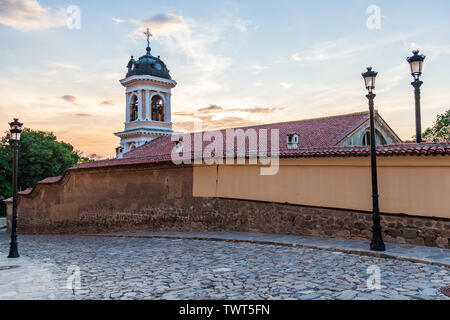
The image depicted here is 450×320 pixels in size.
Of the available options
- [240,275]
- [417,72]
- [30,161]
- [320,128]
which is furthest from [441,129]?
[30,161]

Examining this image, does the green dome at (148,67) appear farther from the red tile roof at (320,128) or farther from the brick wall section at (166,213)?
the brick wall section at (166,213)

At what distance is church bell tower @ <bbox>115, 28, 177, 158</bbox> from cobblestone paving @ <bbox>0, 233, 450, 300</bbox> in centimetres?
2038

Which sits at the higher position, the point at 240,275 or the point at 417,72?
the point at 417,72

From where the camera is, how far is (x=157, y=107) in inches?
1222

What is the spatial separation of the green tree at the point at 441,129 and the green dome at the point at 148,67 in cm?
2484

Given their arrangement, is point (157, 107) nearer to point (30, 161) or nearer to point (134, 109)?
point (134, 109)

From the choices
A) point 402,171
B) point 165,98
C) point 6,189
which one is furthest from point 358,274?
point 6,189

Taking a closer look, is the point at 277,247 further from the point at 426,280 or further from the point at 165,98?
the point at 165,98

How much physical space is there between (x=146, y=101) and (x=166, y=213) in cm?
1588

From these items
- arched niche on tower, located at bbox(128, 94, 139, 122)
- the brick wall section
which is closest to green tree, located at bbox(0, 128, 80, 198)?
arched niche on tower, located at bbox(128, 94, 139, 122)

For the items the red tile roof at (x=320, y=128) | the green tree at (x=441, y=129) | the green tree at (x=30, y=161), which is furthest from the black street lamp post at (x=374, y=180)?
the green tree at (x=30, y=161)

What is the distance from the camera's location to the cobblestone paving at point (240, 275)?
233 inches

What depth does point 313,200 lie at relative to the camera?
459 inches
